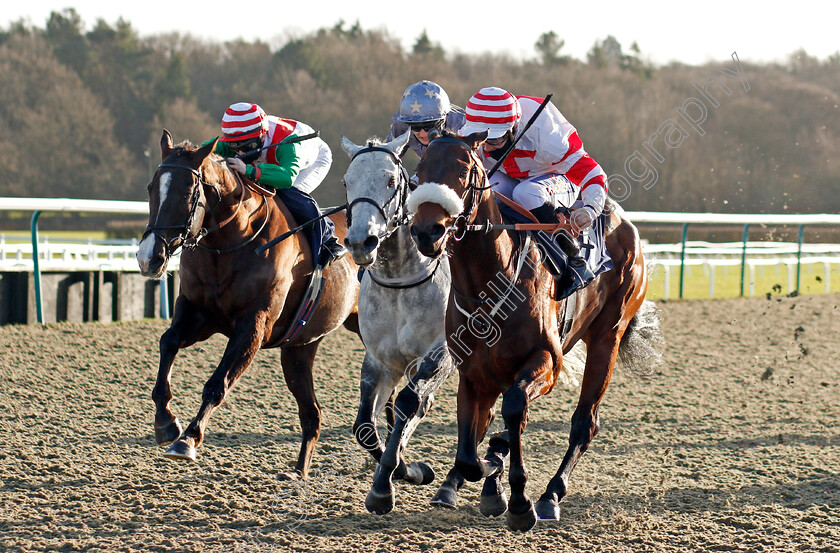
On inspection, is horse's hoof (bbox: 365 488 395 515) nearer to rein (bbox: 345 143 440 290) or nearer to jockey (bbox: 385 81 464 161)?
rein (bbox: 345 143 440 290)

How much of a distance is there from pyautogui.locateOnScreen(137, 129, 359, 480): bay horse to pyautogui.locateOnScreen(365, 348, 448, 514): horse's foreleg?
28.4 inches

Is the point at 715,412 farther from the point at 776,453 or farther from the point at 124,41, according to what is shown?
the point at 124,41

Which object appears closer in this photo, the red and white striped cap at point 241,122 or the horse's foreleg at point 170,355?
the horse's foreleg at point 170,355

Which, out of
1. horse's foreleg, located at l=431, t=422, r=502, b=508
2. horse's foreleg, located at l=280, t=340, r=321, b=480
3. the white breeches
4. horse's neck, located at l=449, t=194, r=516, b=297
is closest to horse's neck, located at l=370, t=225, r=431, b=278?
the white breeches

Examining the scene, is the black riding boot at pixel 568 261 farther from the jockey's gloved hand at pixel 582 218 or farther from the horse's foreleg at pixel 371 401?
the horse's foreleg at pixel 371 401

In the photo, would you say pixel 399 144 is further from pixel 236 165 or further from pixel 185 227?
pixel 236 165

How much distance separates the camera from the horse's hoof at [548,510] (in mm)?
3490

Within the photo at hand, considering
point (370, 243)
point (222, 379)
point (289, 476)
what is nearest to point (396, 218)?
point (370, 243)

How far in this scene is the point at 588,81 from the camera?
152ft

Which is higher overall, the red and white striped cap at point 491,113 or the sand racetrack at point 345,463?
the red and white striped cap at point 491,113

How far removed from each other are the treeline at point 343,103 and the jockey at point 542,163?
2397 centimetres

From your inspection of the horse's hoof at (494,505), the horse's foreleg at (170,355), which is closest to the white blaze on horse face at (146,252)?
the horse's foreleg at (170,355)

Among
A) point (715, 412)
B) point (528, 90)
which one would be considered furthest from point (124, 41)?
point (715, 412)

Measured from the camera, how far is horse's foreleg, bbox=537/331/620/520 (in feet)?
11.6
